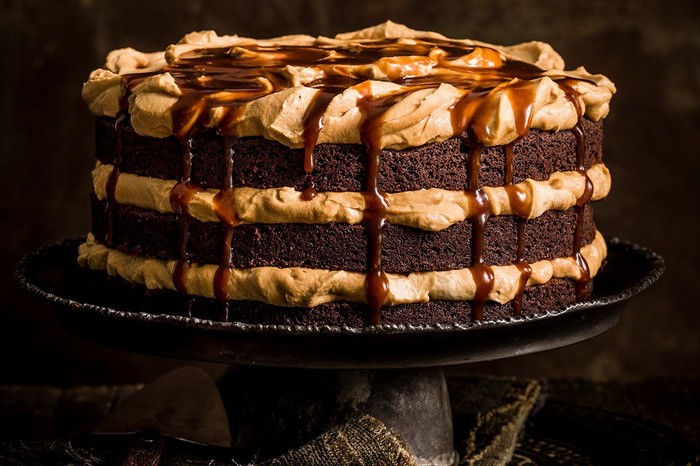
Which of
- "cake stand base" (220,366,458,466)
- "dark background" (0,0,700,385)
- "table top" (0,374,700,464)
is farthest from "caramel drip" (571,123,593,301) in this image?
"dark background" (0,0,700,385)

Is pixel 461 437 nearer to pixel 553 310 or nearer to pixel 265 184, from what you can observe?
pixel 553 310

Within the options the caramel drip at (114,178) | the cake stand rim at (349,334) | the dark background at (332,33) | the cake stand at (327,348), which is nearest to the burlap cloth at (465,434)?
the cake stand at (327,348)

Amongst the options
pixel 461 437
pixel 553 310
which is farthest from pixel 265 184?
pixel 461 437

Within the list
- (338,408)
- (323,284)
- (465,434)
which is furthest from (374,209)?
(465,434)

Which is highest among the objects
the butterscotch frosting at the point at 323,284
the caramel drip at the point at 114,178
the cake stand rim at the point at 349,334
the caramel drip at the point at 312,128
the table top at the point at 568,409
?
the caramel drip at the point at 312,128

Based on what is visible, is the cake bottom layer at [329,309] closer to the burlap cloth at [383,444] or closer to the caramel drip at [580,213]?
the caramel drip at [580,213]

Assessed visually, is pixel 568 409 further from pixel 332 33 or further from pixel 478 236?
→ pixel 332 33

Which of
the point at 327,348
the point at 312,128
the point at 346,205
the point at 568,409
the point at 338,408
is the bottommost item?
the point at 568,409

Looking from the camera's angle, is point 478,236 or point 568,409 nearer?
point 478,236
